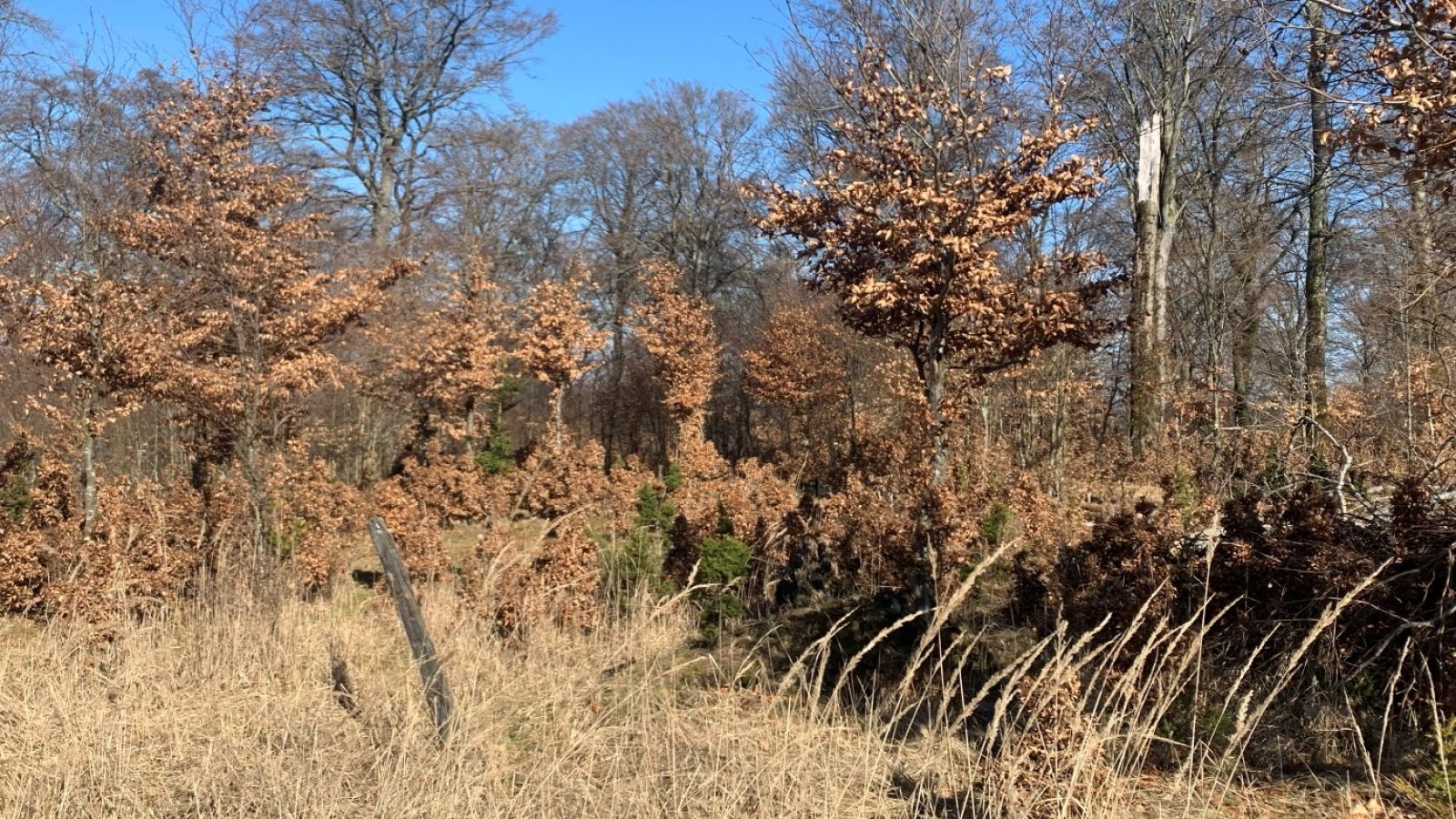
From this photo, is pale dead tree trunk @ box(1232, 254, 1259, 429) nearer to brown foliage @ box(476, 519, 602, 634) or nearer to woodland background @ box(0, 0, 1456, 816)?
woodland background @ box(0, 0, 1456, 816)

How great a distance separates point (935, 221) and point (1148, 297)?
7.97m

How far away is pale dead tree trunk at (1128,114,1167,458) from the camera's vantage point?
43.7ft

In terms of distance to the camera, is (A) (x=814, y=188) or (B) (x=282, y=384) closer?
(A) (x=814, y=188)

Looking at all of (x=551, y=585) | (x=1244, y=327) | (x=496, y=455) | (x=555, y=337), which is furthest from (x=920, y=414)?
(x=496, y=455)

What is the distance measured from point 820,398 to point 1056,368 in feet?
19.0

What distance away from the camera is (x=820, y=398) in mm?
Result: 18375

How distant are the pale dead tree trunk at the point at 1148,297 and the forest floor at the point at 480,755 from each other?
10005 millimetres

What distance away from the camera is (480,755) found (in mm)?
3559

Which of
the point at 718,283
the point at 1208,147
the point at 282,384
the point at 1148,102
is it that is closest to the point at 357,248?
the point at 282,384

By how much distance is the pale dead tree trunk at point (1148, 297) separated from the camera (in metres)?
13.3

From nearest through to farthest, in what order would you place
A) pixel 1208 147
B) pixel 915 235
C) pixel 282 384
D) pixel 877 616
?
pixel 877 616, pixel 915 235, pixel 282 384, pixel 1208 147

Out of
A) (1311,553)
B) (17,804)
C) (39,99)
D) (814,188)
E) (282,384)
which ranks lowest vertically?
(17,804)

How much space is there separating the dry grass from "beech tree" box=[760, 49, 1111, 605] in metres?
3.50

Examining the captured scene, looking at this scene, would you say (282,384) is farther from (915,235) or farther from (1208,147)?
(1208,147)
